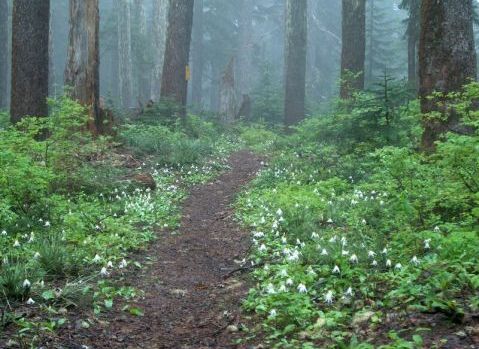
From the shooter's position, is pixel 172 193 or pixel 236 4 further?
pixel 236 4

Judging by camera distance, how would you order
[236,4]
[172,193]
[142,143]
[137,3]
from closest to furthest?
[172,193], [142,143], [137,3], [236,4]

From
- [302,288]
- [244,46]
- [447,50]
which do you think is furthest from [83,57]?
[244,46]

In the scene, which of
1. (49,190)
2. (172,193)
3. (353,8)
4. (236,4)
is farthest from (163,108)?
(236,4)

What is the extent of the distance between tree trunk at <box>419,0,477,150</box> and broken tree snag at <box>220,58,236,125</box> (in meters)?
19.5

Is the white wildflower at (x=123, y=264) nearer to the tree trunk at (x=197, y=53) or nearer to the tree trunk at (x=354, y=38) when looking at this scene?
the tree trunk at (x=354, y=38)

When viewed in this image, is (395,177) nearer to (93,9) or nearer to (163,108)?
(93,9)

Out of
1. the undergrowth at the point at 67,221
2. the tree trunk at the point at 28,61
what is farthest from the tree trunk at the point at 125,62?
the undergrowth at the point at 67,221

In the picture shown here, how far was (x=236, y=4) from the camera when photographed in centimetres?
Result: 5009

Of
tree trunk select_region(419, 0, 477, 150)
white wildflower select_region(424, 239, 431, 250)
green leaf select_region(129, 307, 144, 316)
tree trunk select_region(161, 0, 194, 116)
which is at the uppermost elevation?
tree trunk select_region(161, 0, 194, 116)

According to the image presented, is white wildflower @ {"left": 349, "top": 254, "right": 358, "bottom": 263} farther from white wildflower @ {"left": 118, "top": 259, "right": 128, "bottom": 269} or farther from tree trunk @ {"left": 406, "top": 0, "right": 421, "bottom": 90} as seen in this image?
tree trunk @ {"left": 406, "top": 0, "right": 421, "bottom": 90}

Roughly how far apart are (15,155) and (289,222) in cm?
403

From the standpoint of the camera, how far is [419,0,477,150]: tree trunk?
328 inches

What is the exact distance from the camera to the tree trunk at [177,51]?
19.9 m

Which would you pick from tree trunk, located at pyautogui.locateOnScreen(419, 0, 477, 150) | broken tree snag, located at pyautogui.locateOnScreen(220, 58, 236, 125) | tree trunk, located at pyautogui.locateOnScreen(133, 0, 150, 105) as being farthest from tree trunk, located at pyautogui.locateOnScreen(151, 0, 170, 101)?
tree trunk, located at pyautogui.locateOnScreen(419, 0, 477, 150)
